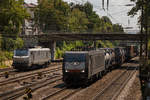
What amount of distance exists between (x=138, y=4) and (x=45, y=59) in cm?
1665

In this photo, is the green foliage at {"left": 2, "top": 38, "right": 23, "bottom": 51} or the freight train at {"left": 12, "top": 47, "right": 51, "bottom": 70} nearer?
the freight train at {"left": 12, "top": 47, "right": 51, "bottom": 70}

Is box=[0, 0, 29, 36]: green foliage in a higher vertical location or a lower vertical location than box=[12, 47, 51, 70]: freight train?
higher

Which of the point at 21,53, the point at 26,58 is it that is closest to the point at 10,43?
the point at 21,53

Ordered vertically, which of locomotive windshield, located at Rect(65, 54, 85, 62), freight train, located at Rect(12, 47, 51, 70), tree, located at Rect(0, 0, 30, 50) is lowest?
freight train, located at Rect(12, 47, 51, 70)

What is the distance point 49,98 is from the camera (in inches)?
699

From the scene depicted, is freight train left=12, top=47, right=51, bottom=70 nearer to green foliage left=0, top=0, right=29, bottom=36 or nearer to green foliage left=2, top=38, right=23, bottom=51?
green foliage left=0, top=0, right=29, bottom=36

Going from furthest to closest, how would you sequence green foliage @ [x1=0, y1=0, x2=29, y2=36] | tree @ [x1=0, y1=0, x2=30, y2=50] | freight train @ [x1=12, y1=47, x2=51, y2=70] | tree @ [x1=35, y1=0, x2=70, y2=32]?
tree @ [x1=35, y1=0, x2=70, y2=32] < tree @ [x1=0, y1=0, x2=30, y2=50] < green foliage @ [x1=0, y1=0, x2=29, y2=36] < freight train @ [x1=12, y1=47, x2=51, y2=70]

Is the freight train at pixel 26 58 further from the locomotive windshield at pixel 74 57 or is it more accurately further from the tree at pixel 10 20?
the tree at pixel 10 20

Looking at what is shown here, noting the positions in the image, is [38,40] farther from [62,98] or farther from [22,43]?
[62,98]

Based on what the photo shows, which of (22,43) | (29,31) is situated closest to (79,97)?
(22,43)

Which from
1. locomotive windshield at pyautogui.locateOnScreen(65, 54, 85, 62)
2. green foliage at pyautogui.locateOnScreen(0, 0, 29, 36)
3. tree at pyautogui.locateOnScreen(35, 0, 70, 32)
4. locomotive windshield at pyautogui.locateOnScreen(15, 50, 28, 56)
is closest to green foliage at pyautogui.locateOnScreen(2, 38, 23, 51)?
green foliage at pyautogui.locateOnScreen(0, 0, 29, 36)

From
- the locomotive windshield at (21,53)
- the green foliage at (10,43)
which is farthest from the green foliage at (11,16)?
the locomotive windshield at (21,53)

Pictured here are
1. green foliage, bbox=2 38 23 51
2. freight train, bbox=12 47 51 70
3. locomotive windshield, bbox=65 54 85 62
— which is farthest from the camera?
green foliage, bbox=2 38 23 51

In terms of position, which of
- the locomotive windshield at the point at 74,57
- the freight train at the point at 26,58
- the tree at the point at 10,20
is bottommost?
the freight train at the point at 26,58
